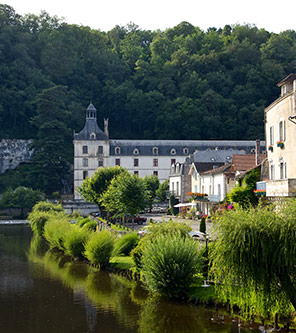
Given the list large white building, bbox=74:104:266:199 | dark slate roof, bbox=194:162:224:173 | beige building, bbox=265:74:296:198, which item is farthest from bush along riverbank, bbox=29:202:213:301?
large white building, bbox=74:104:266:199

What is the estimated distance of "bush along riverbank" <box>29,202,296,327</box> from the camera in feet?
49.9

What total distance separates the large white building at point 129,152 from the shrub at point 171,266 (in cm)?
5975

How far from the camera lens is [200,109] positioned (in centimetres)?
9912

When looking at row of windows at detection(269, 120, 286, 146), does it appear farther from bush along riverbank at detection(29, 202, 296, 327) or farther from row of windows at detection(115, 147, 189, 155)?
row of windows at detection(115, 147, 189, 155)

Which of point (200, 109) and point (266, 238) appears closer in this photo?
point (266, 238)

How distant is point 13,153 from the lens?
8800 cm

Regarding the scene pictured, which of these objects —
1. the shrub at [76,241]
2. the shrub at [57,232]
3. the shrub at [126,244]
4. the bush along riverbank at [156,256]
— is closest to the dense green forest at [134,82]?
the shrub at [57,232]

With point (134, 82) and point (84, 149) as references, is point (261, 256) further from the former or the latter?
point (134, 82)

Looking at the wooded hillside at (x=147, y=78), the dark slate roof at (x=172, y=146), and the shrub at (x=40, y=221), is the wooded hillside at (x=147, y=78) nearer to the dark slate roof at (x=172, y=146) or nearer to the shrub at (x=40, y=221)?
the dark slate roof at (x=172, y=146)

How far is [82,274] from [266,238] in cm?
1615

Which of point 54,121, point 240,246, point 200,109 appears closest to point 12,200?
point 54,121

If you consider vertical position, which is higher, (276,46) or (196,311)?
(276,46)

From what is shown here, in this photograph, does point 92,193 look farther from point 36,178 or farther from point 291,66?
point 291,66

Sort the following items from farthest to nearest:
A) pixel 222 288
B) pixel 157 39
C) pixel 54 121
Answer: pixel 157 39 < pixel 54 121 < pixel 222 288
